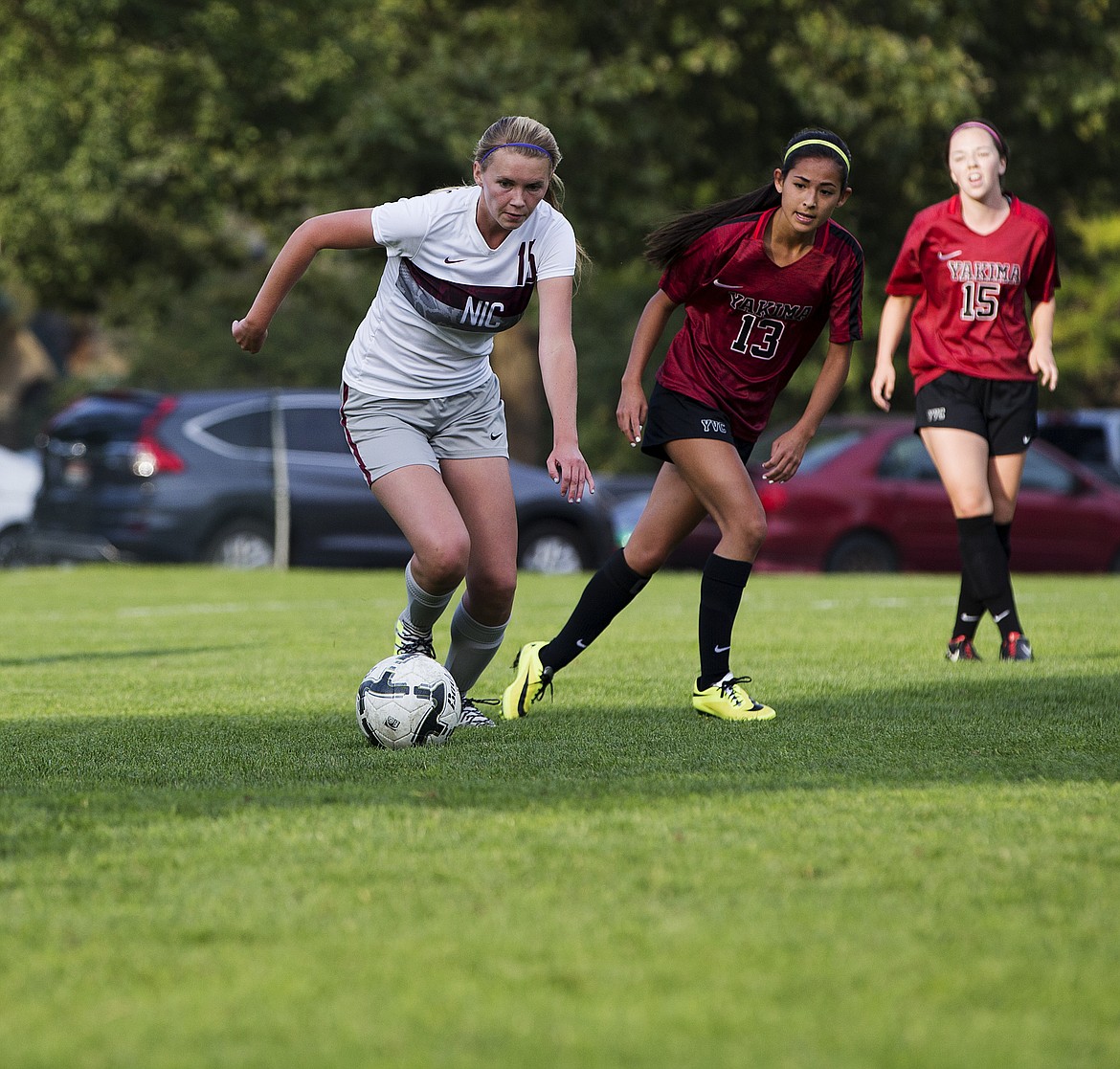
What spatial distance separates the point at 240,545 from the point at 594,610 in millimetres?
11257

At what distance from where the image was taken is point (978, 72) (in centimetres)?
2080

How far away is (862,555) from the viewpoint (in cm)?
1675

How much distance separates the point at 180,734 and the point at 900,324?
4192mm

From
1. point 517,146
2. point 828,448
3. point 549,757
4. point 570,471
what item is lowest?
point 549,757

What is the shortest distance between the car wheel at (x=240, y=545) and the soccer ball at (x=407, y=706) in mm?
11747

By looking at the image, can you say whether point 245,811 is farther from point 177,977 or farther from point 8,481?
point 8,481

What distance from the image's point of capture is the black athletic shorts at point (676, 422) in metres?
6.12

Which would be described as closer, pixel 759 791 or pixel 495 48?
pixel 759 791

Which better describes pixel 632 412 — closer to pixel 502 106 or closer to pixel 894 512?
pixel 894 512

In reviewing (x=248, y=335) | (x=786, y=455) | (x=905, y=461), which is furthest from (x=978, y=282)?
(x=905, y=461)

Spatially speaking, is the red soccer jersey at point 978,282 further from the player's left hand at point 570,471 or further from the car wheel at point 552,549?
the car wheel at point 552,549

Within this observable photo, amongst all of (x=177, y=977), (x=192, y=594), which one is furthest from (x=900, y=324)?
(x=192, y=594)

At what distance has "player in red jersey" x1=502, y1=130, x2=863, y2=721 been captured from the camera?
6.02 metres

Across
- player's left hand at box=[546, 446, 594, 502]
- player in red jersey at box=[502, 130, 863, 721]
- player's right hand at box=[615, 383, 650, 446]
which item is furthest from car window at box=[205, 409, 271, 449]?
player's left hand at box=[546, 446, 594, 502]
